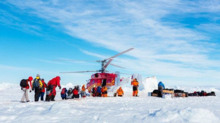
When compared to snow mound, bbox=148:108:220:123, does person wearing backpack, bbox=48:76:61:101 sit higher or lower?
higher

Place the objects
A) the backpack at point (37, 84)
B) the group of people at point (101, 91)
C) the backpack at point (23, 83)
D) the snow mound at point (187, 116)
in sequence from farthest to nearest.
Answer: the group of people at point (101, 91), the backpack at point (37, 84), the backpack at point (23, 83), the snow mound at point (187, 116)

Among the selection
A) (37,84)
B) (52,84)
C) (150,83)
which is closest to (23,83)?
(37,84)

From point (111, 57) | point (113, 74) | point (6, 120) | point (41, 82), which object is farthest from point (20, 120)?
point (111, 57)

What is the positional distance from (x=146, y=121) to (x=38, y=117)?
2.99 meters

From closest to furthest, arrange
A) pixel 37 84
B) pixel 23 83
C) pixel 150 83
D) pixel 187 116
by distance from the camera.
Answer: pixel 187 116
pixel 23 83
pixel 37 84
pixel 150 83

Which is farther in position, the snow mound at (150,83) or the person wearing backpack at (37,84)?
the snow mound at (150,83)

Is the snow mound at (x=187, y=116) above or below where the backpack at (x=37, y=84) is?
below

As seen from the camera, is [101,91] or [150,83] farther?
[150,83]

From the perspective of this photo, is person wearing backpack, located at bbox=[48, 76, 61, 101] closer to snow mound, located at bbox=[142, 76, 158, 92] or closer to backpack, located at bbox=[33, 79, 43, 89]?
backpack, located at bbox=[33, 79, 43, 89]

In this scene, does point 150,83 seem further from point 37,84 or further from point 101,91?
point 37,84

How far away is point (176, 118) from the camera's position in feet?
18.0

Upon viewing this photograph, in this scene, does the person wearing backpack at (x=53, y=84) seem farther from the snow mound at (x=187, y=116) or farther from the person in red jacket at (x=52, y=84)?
the snow mound at (x=187, y=116)

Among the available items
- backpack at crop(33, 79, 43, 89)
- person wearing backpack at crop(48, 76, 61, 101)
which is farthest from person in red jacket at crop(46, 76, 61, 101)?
backpack at crop(33, 79, 43, 89)

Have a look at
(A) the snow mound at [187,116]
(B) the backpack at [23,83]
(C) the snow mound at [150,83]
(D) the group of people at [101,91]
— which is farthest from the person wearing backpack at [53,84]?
(C) the snow mound at [150,83]
